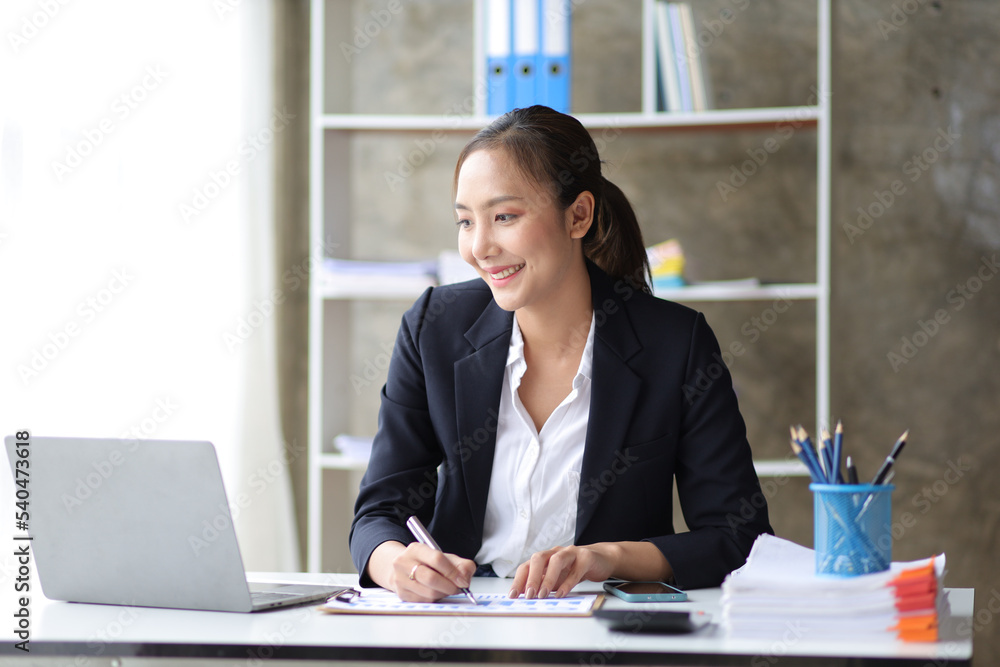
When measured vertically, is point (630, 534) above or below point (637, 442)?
below

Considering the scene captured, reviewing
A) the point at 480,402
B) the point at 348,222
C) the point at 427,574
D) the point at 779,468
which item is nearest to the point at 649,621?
the point at 427,574

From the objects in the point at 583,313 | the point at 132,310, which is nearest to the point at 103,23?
the point at 132,310

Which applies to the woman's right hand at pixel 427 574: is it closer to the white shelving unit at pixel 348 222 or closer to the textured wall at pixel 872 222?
the white shelving unit at pixel 348 222

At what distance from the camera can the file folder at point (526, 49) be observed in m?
2.65

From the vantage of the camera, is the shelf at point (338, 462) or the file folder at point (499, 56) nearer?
the file folder at point (499, 56)

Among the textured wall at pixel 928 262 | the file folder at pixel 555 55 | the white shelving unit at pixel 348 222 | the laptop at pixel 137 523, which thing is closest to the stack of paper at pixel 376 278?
the white shelving unit at pixel 348 222

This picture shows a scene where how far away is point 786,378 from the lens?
10.0ft

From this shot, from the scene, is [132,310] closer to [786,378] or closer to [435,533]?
[435,533]

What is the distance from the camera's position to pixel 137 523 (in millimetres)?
1187

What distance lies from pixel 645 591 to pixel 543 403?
0.48 metres

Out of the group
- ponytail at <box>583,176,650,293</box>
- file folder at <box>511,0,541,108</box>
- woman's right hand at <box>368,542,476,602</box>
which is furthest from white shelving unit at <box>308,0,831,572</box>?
woman's right hand at <box>368,542,476,602</box>

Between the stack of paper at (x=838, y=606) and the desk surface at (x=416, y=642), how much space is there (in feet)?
0.08

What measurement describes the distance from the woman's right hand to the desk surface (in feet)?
0.33

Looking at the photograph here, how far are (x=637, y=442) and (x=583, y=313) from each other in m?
0.28
